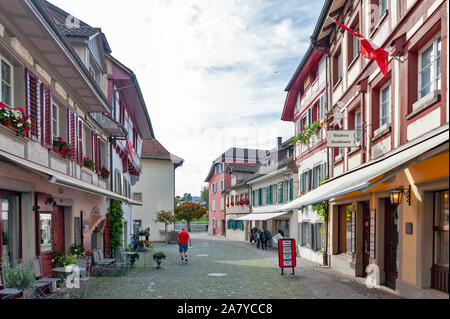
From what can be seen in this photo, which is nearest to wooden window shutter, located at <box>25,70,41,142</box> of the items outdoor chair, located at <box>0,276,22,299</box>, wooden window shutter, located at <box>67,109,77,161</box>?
wooden window shutter, located at <box>67,109,77,161</box>

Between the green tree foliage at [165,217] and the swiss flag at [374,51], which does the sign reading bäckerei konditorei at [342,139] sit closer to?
the swiss flag at [374,51]

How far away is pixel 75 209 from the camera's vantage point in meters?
10.6

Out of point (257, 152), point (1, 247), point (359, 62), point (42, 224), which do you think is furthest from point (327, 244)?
point (257, 152)

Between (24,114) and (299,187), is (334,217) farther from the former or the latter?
(24,114)

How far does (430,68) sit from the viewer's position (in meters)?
6.63

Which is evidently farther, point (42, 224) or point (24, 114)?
point (42, 224)

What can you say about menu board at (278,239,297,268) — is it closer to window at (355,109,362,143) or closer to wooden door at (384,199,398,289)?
wooden door at (384,199,398,289)

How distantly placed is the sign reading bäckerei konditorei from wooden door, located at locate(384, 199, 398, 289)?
1858 millimetres

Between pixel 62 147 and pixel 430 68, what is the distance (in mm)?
7906

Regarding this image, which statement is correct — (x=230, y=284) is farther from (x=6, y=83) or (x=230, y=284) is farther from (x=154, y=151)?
(x=154, y=151)

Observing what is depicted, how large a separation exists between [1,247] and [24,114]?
2.30 m

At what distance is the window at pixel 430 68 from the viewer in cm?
632

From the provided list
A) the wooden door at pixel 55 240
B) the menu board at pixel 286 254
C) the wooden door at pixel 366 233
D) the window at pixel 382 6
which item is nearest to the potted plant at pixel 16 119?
the wooden door at pixel 55 240

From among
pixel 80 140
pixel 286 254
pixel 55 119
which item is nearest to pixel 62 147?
pixel 55 119
